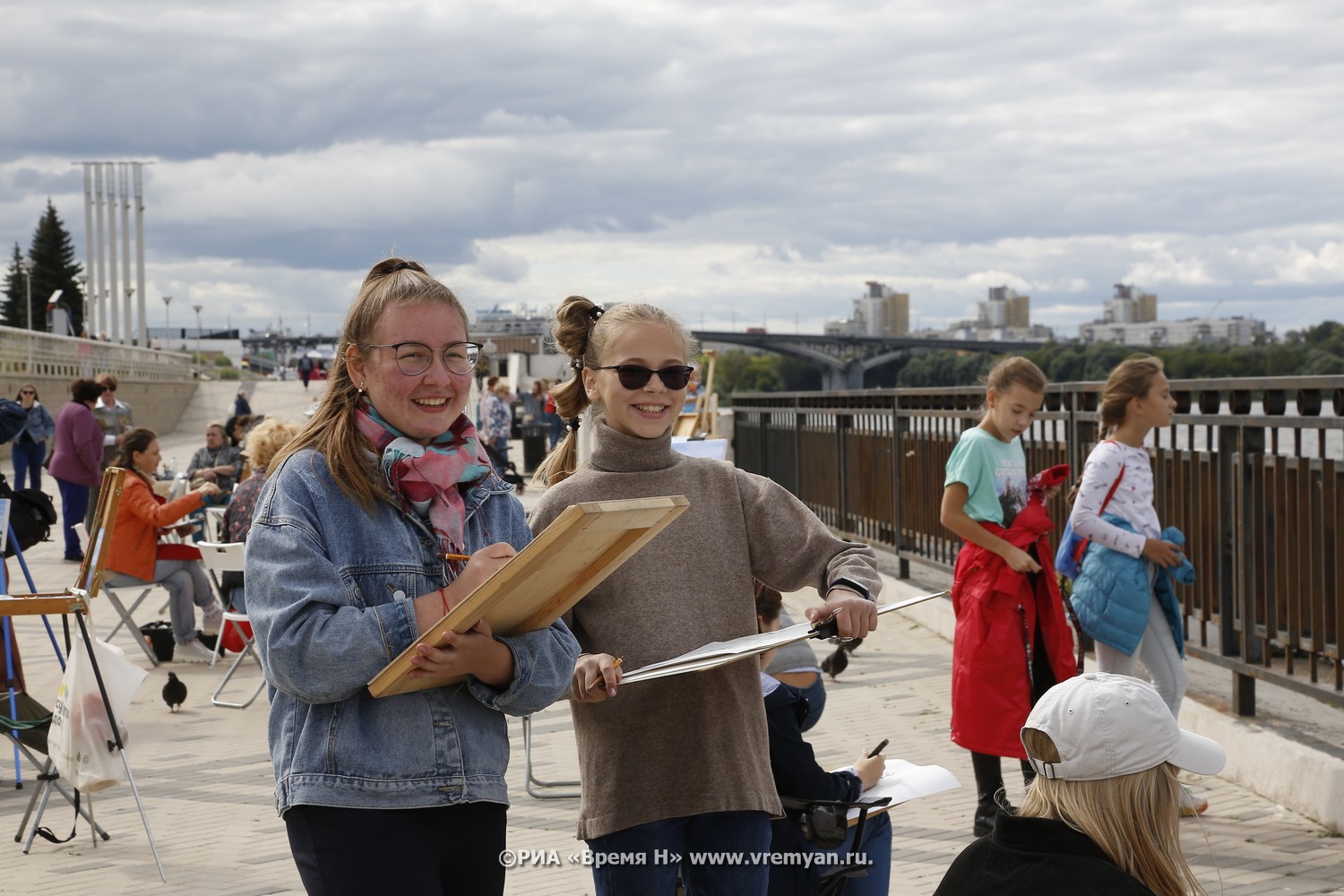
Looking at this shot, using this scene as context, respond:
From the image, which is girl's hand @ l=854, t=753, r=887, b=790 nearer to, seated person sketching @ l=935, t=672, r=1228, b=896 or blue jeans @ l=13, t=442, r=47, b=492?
seated person sketching @ l=935, t=672, r=1228, b=896

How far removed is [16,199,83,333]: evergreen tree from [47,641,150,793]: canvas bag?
10733 centimetres

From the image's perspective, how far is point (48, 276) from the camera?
106312 millimetres

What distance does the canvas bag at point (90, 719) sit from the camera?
17.9 feet

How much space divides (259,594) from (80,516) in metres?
16.0

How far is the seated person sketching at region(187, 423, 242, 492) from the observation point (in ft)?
43.8

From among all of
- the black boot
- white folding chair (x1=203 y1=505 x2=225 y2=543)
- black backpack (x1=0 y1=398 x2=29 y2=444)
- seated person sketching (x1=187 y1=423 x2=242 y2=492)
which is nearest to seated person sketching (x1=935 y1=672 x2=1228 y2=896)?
the black boot

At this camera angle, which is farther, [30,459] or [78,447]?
[30,459]

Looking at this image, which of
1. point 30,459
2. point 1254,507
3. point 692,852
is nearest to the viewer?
point 692,852

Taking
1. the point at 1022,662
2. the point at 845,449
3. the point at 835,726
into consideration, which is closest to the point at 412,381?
the point at 1022,662

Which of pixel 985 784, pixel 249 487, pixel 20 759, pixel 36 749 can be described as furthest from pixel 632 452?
pixel 249 487

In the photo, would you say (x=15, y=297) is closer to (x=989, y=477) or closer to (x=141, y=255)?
(x=141, y=255)

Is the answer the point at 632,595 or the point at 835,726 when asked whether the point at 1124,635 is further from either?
the point at 632,595

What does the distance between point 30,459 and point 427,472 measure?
17914 mm

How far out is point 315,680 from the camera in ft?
7.39
